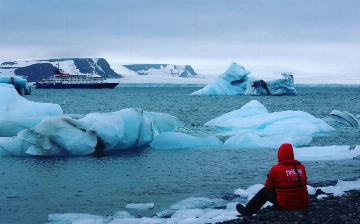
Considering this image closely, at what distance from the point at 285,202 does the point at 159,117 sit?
12.3m

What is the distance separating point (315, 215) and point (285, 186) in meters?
0.58

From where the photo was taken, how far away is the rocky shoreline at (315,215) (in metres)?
6.14

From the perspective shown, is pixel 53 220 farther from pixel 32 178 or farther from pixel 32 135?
pixel 32 135

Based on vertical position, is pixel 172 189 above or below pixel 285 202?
below

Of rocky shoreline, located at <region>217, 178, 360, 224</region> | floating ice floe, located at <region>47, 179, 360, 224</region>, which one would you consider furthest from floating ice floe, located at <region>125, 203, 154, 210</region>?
rocky shoreline, located at <region>217, 178, 360, 224</region>

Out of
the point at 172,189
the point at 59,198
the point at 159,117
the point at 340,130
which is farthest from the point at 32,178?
the point at 340,130

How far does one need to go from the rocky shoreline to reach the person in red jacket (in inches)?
4.5

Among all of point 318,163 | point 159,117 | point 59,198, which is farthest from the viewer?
point 159,117

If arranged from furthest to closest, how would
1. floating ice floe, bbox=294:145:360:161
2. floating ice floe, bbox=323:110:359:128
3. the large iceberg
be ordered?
the large iceberg, floating ice floe, bbox=323:110:359:128, floating ice floe, bbox=294:145:360:161

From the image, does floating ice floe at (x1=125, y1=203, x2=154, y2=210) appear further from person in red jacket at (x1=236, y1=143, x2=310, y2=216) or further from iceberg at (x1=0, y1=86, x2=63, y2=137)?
iceberg at (x1=0, y1=86, x2=63, y2=137)

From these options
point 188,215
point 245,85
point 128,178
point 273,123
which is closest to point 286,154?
point 188,215

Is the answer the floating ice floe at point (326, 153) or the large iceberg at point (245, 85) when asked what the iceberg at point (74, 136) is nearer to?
the floating ice floe at point (326, 153)

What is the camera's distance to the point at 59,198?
9078mm

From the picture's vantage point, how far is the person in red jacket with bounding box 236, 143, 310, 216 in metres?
6.21
